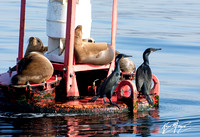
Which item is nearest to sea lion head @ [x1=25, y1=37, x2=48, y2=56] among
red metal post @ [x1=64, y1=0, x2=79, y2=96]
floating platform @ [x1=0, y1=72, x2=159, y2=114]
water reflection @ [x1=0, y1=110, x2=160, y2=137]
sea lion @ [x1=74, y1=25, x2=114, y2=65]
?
floating platform @ [x1=0, y1=72, x2=159, y2=114]

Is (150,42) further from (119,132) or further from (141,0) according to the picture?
(141,0)

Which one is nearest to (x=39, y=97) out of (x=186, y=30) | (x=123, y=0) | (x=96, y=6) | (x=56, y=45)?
(x=56, y=45)

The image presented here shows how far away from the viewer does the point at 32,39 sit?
46.7 feet

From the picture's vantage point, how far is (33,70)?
41.5 ft

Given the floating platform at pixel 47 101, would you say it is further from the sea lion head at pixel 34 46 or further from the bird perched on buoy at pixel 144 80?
the sea lion head at pixel 34 46

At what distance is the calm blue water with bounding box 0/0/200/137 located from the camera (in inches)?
481

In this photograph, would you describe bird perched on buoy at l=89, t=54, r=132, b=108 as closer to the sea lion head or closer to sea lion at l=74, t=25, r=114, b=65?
sea lion at l=74, t=25, r=114, b=65

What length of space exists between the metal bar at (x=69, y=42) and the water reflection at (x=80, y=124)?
940mm

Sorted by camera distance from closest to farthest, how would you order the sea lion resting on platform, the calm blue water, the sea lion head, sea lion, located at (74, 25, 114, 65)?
1. the calm blue water
2. the sea lion resting on platform
3. sea lion, located at (74, 25, 114, 65)
4. the sea lion head

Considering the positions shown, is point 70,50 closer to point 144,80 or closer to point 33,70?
point 33,70

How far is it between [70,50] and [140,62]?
347 inches

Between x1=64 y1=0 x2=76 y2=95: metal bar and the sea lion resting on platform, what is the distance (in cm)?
38

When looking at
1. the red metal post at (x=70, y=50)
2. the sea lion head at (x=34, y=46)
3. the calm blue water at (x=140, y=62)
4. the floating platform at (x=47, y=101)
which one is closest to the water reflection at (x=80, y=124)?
the calm blue water at (x=140, y=62)

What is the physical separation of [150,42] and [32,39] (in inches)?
538
